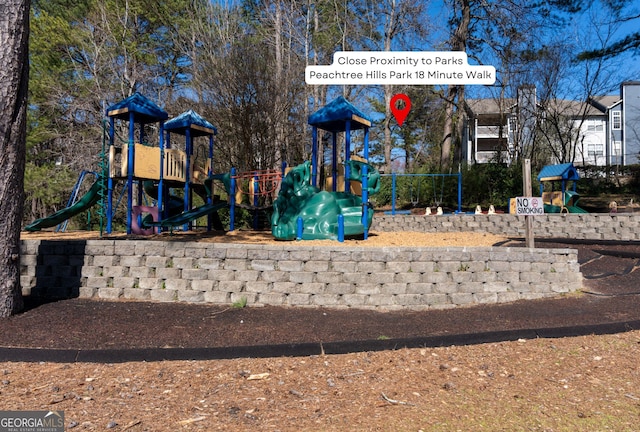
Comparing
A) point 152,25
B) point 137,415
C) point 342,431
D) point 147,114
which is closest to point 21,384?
point 137,415

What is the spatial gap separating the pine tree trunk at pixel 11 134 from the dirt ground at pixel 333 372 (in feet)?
1.75

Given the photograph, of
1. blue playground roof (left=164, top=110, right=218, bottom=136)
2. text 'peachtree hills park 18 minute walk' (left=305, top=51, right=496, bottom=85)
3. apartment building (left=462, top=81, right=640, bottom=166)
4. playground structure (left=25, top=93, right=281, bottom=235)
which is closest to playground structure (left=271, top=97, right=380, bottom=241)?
playground structure (left=25, top=93, right=281, bottom=235)

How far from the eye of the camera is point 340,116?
1094 centimetres

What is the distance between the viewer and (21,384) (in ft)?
11.6

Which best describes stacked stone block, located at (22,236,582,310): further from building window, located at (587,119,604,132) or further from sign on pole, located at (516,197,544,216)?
building window, located at (587,119,604,132)

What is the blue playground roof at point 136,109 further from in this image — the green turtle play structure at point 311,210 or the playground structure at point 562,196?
the playground structure at point 562,196

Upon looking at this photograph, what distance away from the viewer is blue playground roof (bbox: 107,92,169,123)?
11.3 meters

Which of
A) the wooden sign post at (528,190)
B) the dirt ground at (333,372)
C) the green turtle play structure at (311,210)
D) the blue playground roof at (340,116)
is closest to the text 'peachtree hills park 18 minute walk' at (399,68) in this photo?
the wooden sign post at (528,190)

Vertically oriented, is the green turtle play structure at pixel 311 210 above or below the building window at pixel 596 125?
below

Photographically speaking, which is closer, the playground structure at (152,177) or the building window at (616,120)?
the playground structure at (152,177)

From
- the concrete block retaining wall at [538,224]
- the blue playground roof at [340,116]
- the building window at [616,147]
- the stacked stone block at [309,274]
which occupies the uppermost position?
the building window at [616,147]

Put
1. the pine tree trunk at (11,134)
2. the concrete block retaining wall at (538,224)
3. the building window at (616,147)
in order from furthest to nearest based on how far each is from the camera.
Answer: the building window at (616,147)
the concrete block retaining wall at (538,224)
the pine tree trunk at (11,134)

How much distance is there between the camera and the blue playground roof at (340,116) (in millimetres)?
10914

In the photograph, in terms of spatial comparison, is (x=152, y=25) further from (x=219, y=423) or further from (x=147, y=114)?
(x=219, y=423)
